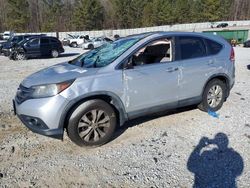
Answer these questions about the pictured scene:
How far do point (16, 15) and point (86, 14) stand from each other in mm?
20419

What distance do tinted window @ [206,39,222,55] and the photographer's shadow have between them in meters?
1.85

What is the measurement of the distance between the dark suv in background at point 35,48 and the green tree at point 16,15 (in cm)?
6468

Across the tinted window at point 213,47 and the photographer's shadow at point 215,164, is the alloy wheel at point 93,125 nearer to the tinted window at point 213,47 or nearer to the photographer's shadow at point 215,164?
the photographer's shadow at point 215,164

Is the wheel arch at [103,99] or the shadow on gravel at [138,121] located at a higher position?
the wheel arch at [103,99]

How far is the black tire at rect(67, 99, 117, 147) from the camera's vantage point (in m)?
4.00

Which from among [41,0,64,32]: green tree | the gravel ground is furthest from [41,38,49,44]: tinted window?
[41,0,64,32]: green tree

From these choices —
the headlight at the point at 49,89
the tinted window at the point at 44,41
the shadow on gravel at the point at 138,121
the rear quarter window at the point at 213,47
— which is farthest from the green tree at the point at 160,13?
the headlight at the point at 49,89

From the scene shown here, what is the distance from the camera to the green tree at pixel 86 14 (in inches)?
2997

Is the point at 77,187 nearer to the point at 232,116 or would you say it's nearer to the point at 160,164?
the point at 160,164

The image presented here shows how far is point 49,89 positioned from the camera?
153 inches

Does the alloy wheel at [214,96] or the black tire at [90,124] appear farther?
the alloy wheel at [214,96]

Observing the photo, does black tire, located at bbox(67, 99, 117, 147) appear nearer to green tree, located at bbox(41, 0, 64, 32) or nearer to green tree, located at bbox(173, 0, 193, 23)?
green tree, located at bbox(41, 0, 64, 32)

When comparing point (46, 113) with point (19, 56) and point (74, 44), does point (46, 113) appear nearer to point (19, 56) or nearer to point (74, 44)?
point (19, 56)

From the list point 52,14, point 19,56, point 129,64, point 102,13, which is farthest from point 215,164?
point 52,14
